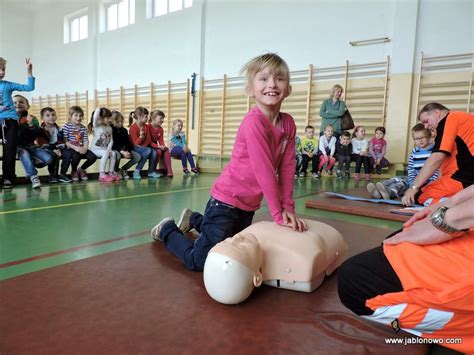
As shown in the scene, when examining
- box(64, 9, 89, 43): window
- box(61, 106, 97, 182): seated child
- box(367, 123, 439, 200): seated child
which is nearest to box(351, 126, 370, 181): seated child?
box(367, 123, 439, 200): seated child

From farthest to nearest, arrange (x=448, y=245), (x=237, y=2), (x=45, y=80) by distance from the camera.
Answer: (x=45, y=80), (x=237, y=2), (x=448, y=245)

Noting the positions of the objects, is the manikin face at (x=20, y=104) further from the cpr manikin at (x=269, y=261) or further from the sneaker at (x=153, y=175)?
the cpr manikin at (x=269, y=261)

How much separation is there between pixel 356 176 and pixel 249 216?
15.5 ft

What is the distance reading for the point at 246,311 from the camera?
1113mm

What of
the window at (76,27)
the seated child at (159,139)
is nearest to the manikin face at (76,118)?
the seated child at (159,139)

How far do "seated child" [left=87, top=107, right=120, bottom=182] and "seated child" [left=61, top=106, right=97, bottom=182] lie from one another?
0.13 metres

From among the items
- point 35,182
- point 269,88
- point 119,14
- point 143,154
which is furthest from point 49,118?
point 119,14

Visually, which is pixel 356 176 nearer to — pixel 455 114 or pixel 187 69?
pixel 455 114

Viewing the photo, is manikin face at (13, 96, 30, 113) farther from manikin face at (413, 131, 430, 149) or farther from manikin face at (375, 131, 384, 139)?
manikin face at (375, 131, 384, 139)

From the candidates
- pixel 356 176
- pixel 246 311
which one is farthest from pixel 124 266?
pixel 356 176

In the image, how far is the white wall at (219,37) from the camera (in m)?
5.55

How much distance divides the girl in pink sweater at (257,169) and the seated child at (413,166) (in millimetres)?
2131

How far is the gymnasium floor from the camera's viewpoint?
1705mm

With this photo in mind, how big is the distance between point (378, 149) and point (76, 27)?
35.3 ft
